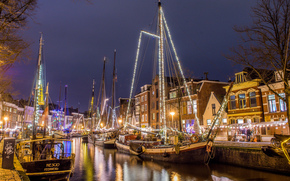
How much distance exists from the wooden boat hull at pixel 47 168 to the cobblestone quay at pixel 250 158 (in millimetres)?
15648

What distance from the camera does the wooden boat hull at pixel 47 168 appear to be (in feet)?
47.6

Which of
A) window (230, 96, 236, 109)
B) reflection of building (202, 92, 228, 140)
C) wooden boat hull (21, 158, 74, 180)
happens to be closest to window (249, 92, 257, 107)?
window (230, 96, 236, 109)

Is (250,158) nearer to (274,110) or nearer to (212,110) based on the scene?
(274,110)

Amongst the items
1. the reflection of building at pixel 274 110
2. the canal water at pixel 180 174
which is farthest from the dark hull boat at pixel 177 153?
the reflection of building at pixel 274 110

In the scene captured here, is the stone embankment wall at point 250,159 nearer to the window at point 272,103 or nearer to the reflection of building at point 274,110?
the reflection of building at point 274,110

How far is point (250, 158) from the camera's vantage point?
20688 mm

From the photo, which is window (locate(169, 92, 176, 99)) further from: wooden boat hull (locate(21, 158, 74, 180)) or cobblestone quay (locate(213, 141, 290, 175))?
wooden boat hull (locate(21, 158, 74, 180))

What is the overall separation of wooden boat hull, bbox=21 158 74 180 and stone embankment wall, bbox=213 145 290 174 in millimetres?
15643

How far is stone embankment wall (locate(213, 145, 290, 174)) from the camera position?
18234mm

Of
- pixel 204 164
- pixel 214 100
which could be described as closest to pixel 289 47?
pixel 204 164

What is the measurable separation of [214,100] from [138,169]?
25694mm

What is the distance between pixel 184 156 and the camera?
24.3m

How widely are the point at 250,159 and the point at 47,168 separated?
17.1 meters

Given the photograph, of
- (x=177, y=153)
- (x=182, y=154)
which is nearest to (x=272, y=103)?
(x=182, y=154)
